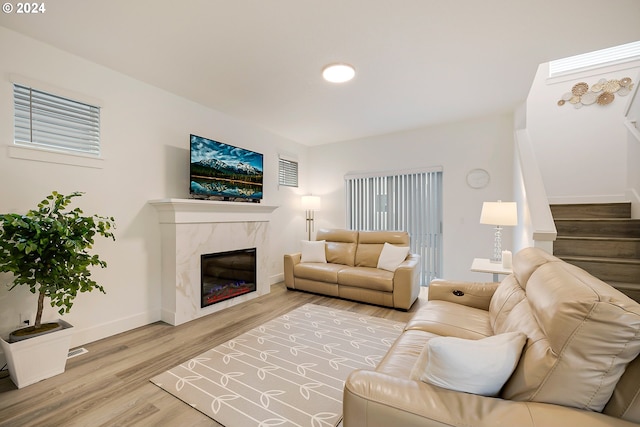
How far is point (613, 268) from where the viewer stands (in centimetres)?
237

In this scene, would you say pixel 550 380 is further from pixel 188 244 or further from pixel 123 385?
pixel 188 244

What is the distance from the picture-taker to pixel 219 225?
136 inches

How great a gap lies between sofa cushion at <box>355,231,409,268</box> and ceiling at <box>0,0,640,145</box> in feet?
6.48

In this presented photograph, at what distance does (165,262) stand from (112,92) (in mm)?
1848

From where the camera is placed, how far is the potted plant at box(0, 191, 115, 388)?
1841 millimetres

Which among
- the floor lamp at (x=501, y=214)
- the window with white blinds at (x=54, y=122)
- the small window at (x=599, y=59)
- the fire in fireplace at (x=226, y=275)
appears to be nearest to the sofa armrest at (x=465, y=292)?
the floor lamp at (x=501, y=214)

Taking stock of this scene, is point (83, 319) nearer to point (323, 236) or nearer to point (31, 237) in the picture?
point (31, 237)

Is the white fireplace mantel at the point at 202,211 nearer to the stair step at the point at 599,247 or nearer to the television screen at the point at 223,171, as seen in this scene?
the television screen at the point at 223,171

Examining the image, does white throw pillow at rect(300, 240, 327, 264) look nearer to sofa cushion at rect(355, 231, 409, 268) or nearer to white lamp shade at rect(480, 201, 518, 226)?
sofa cushion at rect(355, 231, 409, 268)

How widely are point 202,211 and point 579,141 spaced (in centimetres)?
526

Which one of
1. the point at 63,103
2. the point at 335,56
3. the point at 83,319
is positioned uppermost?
the point at 335,56

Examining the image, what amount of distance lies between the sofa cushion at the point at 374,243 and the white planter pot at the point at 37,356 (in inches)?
134

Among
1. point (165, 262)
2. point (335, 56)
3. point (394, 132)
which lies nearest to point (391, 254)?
point (394, 132)

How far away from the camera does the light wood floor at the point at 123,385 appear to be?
1.61m
